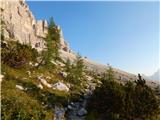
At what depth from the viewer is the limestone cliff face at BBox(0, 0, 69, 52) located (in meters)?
112

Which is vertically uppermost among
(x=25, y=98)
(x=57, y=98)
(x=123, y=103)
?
(x=57, y=98)

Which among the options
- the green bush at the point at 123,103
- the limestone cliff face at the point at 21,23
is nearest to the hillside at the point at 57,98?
the green bush at the point at 123,103

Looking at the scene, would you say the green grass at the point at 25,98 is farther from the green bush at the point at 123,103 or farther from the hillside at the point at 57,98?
the green bush at the point at 123,103

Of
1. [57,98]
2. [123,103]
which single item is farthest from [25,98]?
[123,103]

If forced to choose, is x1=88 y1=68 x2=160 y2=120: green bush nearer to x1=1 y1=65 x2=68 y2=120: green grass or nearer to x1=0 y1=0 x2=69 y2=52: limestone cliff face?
x1=1 y1=65 x2=68 y2=120: green grass

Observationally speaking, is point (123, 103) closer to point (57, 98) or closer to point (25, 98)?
point (57, 98)

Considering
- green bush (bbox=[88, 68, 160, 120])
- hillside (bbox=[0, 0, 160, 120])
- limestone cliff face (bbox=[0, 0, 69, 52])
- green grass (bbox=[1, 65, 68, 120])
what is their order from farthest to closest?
1. limestone cliff face (bbox=[0, 0, 69, 52])
2. green bush (bbox=[88, 68, 160, 120])
3. hillside (bbox=[0, 0, 160, 120])
4. green grass (bbox=[1, 65, 68, 120])

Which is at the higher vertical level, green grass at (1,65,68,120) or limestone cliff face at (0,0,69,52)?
limestone cliff face at (0,0,69,52)

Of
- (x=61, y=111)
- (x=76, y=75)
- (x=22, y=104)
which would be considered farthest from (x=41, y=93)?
(x=76, y=75)

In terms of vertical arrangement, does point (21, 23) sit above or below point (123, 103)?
above

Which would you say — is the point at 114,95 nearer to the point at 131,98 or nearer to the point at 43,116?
the point at 131,98

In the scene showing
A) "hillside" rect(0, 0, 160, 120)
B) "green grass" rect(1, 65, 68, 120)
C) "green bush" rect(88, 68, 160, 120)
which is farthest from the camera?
"green bush" rect(88, 68, 160, 120)

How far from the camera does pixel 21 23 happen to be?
13012cm

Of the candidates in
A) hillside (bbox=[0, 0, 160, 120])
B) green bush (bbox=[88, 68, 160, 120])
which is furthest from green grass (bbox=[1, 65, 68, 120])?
green bush (bbox=[88, 68, 160, 120])
